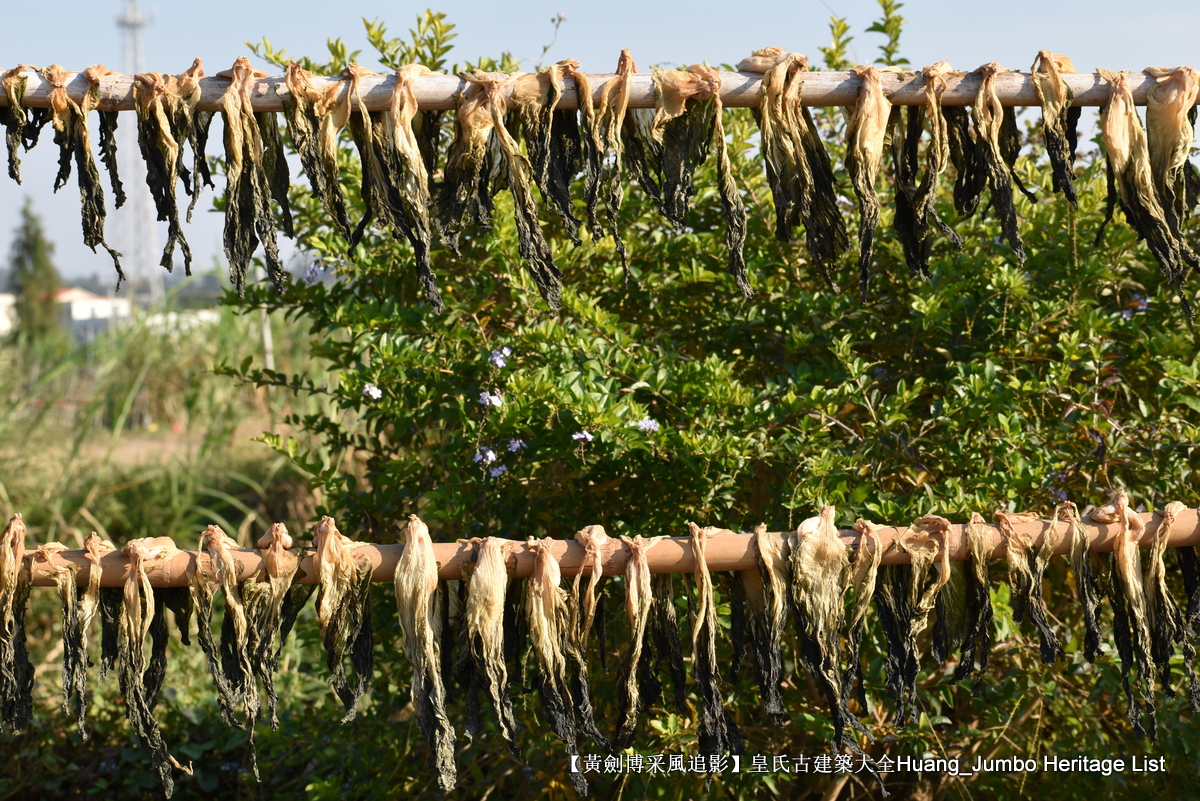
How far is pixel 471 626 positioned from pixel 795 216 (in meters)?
0.76

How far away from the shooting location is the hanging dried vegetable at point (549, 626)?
1.45 meters

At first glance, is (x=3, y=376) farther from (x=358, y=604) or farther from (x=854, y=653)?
(x=854, y=653)

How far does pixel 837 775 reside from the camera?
2.58 metres

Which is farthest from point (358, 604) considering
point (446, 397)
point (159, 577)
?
point (446, 397)

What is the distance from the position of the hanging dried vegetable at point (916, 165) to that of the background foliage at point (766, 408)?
755mm

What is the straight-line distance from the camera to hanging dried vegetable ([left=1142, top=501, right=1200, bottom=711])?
151cm

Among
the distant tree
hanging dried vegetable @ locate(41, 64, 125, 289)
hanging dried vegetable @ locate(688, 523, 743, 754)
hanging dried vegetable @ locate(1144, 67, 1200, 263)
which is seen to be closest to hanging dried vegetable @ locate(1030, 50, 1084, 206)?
hanging dried vegetable @ locate(1144, 67, 1200, 263)

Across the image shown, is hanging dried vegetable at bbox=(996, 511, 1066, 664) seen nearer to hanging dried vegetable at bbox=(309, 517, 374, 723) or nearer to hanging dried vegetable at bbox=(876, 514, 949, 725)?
hanging dried vegetable at bbox=(876, 514, 949, 725)

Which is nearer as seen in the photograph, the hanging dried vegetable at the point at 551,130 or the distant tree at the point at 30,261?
the hanging dried vegetable at the point at 551,130

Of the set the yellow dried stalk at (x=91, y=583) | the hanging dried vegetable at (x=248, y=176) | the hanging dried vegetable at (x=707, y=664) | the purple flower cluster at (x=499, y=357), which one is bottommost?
the hanging dried vegetable at (x=707, y=664)

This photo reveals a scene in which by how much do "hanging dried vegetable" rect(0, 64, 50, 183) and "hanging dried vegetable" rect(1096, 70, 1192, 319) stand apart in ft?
4.92

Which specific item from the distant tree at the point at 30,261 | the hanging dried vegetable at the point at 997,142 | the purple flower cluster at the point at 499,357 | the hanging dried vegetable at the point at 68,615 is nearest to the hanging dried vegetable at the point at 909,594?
the hanging dried vegetable at the point at 997,142

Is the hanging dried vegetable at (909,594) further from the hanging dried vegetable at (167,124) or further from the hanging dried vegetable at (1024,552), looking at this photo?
the hanging dried vegetable at (167,124)

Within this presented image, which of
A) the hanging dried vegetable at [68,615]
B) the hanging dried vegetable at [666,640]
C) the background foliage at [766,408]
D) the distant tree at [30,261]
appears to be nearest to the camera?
the hanging dried vegetable at [68,615]
